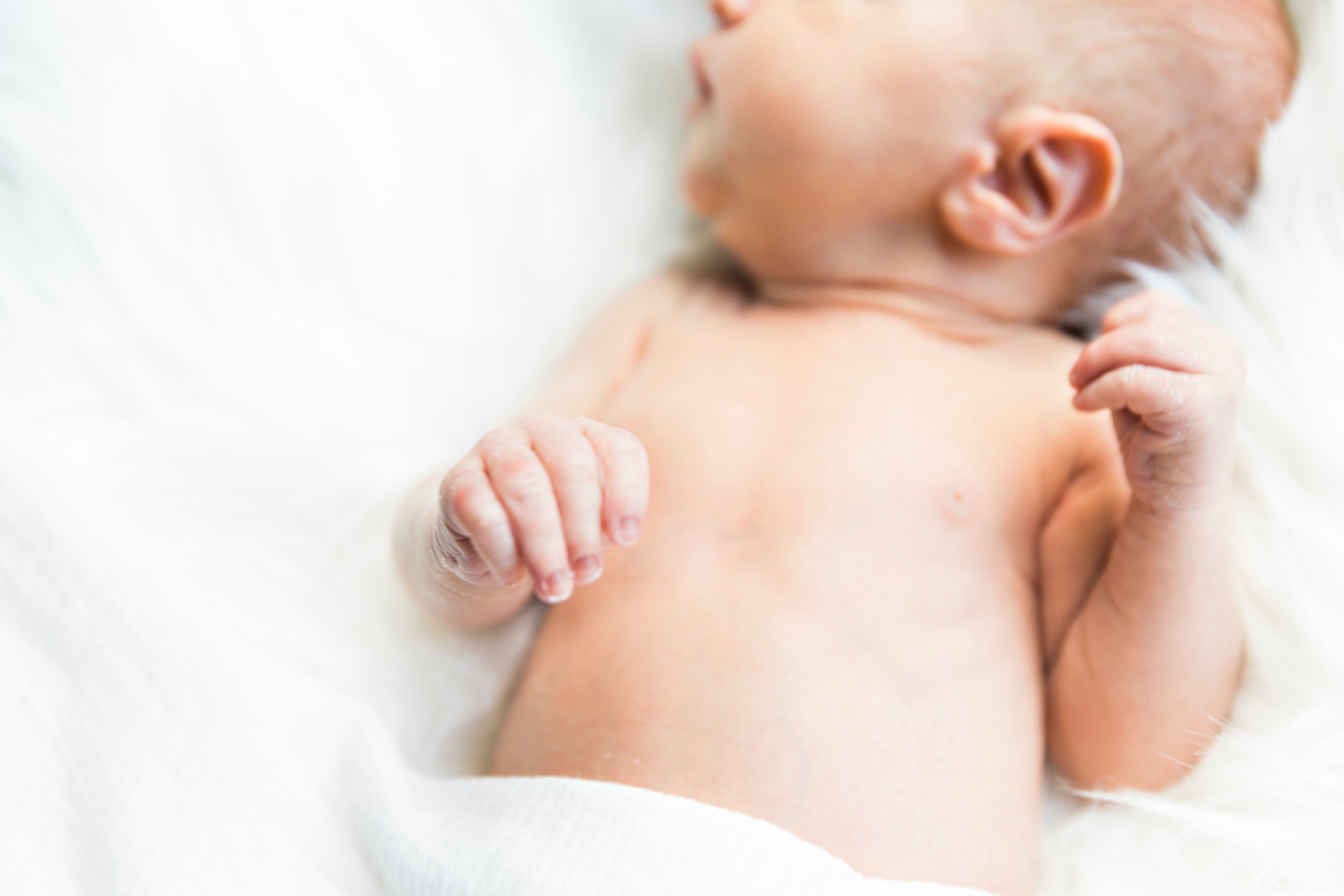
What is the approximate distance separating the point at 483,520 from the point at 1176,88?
0.73m

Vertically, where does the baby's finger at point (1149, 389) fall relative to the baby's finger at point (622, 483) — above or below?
below

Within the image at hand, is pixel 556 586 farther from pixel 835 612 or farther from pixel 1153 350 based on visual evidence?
pixel 1153 350

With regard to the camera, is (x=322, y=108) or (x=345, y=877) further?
(x=322, y=108)

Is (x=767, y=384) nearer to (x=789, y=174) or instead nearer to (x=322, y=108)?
(x=789, y=174)

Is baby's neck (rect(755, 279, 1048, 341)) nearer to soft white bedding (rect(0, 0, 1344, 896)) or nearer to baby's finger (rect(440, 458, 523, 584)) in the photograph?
soft white bedding (rect(0, 0, 1344, 896))

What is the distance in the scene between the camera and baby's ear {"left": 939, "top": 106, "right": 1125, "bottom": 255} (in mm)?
908

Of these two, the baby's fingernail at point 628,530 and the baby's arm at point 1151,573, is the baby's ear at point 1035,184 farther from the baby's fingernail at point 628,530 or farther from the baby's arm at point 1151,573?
the baby's fingernail at point 628,530

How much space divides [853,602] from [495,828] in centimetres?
32

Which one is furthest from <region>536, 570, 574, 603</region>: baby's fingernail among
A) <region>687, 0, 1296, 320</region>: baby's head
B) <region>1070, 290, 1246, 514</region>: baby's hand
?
<region>687, 0, 1296, 320</region>: baby's head

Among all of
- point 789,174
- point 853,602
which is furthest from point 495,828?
point 789,174

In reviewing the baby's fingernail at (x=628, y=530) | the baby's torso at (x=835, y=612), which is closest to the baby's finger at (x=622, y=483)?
the baby's fingernail at (x=628, y=530)

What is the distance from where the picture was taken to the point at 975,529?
0.86 meters

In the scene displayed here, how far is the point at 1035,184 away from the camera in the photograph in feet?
3.13

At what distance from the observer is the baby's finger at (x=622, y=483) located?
1.98ft
